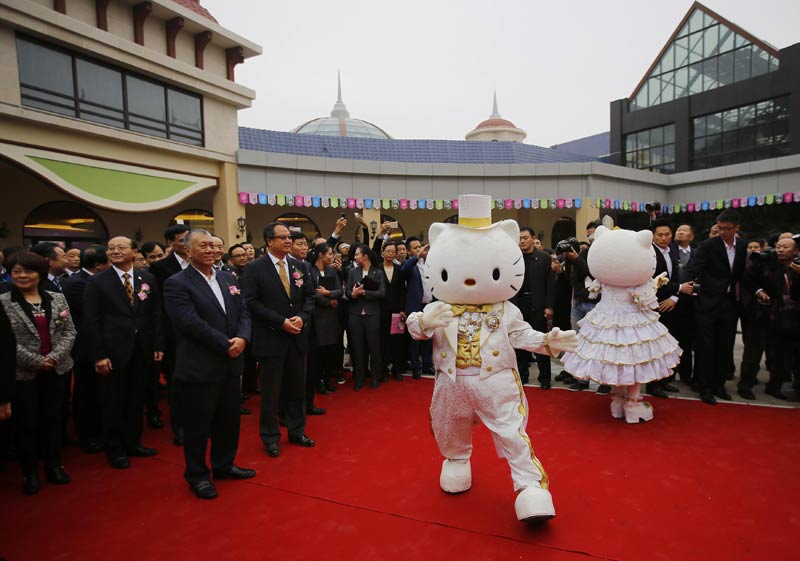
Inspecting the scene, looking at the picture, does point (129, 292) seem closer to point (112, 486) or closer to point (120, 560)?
point (112, 486)

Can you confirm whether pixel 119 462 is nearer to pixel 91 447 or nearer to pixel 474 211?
pixel 91 447

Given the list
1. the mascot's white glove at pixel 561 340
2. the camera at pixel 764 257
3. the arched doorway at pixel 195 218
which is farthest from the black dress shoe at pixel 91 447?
the arched doorway at pixel 195 218

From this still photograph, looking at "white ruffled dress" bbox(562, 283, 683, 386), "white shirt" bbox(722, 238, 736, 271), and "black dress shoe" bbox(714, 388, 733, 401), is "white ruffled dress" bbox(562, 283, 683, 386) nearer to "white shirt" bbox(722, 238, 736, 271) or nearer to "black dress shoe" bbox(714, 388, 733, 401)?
"black dress shoe" bbox(714, 388, 733, 401)

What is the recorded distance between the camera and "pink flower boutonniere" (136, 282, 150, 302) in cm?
419

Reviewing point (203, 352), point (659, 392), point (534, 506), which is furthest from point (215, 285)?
point (659, 392)

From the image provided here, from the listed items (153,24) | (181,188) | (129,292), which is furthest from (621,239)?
(153,24)

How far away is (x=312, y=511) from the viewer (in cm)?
322

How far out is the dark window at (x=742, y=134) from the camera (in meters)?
17.6

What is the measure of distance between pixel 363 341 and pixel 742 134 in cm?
1922

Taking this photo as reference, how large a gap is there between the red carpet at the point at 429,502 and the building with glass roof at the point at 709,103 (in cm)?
1792

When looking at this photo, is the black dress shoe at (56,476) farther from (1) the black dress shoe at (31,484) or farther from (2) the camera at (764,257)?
(2) the camera at (764,257)

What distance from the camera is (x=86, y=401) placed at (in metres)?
4.43

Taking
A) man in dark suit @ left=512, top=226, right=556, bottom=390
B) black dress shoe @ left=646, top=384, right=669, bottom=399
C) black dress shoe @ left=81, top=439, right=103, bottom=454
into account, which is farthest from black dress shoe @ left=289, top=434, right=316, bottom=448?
black dress shoe @ left=646, top=384, right=669, bottom=399

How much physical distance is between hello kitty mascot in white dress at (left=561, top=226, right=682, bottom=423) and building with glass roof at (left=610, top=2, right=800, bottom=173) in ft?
57.0
